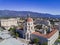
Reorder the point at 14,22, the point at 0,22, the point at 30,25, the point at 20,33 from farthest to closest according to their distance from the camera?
the point at 14,22
the point at 0,22
the point at 20,33
the point at 30,25

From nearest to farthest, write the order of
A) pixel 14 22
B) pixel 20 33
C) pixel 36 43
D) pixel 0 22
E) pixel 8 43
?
pixel 8 43 < pixel 36 43 < pixel 20 33 < pixel 0 22 < pixel 14 22

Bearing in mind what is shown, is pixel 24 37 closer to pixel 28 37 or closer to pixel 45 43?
pixel 28 37

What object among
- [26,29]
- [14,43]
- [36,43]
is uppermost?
[14,43]

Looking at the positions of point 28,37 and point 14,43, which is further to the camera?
point 28,37

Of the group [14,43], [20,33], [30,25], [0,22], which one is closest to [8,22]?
[0,22]

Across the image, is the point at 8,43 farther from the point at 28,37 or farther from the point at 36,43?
the point at 28,37

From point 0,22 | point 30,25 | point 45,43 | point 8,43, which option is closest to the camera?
point 8,43

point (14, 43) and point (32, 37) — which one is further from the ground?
point (14, 43)

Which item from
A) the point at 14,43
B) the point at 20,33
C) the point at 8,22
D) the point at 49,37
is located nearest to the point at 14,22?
the point at 8,22

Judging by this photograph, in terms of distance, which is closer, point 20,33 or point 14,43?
point 14,43
